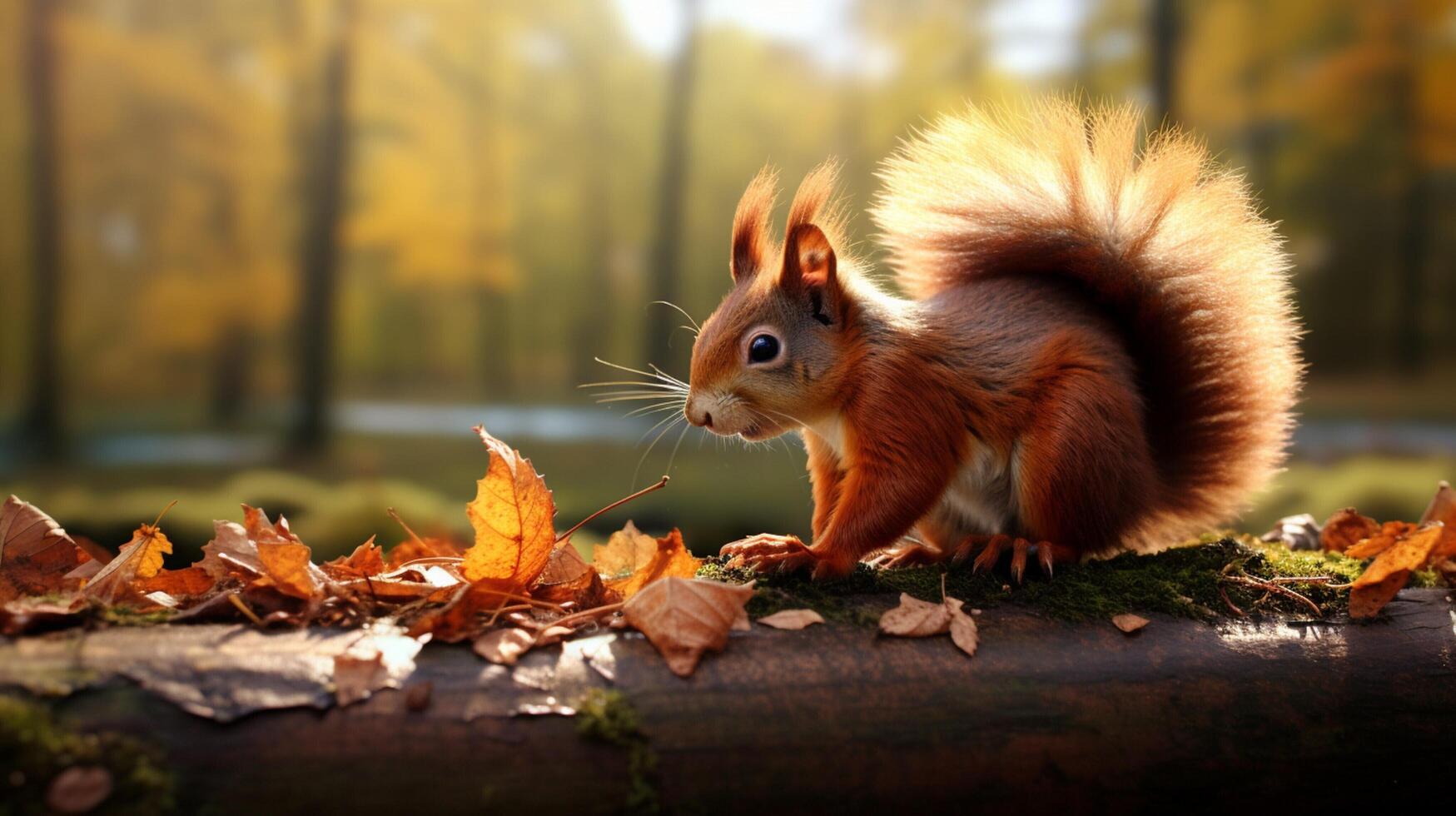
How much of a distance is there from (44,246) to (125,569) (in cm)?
568

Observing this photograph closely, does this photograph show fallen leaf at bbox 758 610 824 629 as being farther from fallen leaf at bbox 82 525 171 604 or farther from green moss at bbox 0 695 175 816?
fallen leaf at bbox 82 525 171 604

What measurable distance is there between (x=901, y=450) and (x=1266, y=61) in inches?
271

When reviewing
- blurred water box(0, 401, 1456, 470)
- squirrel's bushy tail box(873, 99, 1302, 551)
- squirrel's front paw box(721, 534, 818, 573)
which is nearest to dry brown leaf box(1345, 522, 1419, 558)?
squirrel's bushy tail box(873, 99, 1302, 551)

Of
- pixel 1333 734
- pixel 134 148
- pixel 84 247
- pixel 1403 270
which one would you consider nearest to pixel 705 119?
pixel 134 148

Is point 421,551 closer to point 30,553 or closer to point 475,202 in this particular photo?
point 30,553

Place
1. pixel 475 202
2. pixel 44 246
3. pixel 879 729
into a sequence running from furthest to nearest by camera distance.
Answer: pixel 475 202
pixel 44 246
pixel 879 729

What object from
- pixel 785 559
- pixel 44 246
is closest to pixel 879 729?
pixel 785 559

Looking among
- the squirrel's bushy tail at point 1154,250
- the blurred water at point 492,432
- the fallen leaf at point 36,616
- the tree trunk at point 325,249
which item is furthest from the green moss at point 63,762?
the tree trunk at point 325,249

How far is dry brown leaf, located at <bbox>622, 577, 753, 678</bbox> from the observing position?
0.95m

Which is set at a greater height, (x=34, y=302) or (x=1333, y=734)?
(x=1333, y=734)

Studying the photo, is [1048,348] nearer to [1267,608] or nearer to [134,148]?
[1267,608]

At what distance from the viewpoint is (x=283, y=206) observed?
21.8 feet

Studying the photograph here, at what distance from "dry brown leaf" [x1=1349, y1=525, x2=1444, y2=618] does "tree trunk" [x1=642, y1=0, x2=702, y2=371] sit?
4.60 metres

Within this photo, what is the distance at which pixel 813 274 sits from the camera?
1.42m
